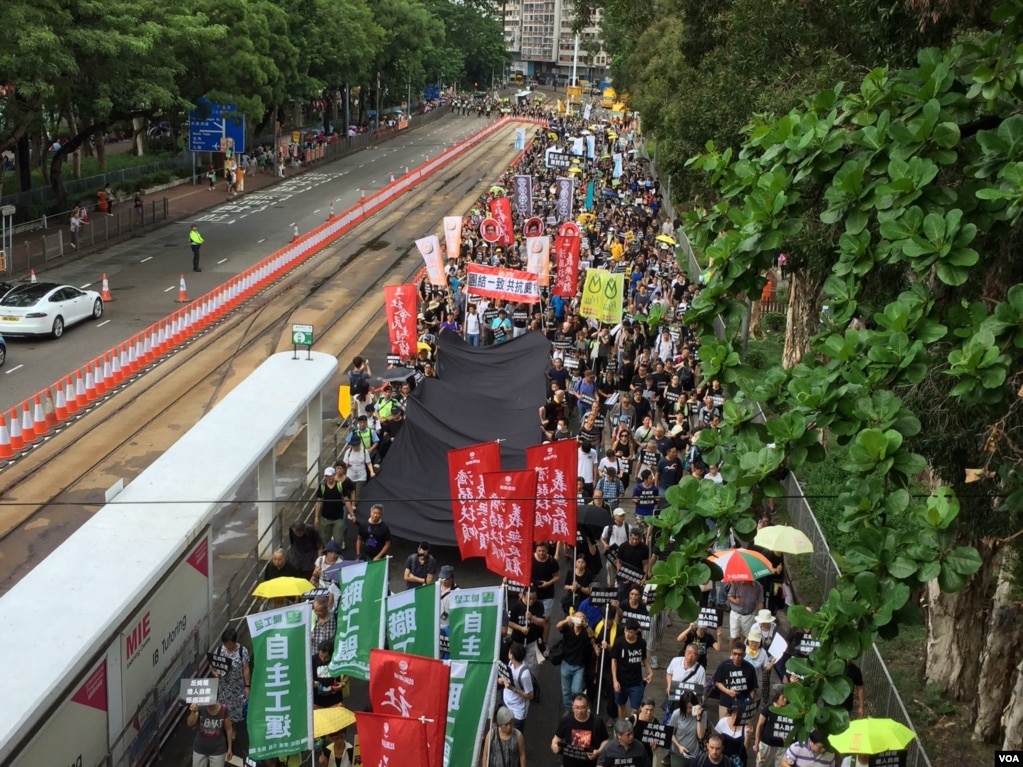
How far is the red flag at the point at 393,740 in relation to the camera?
9.05 m

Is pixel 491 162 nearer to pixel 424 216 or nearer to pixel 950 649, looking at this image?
pixel 424 216

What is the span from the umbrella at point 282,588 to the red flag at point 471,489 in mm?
2011

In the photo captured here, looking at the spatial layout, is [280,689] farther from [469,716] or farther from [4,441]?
[4,441]

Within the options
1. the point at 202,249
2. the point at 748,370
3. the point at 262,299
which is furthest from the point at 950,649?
the point at 202,249

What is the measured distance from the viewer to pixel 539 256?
90.6ft

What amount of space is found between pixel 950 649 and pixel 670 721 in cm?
442

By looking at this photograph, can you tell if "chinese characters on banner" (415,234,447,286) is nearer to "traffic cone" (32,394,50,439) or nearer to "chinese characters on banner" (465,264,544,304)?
"chinese characters on banner" (465,264,544,304)

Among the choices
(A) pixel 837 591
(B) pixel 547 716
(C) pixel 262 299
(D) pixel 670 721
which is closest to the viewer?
A: (A) pixel 837 591

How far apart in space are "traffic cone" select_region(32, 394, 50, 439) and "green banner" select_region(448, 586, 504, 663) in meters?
12.9

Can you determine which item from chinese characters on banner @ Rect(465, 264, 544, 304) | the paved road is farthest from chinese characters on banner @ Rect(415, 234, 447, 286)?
the paved road

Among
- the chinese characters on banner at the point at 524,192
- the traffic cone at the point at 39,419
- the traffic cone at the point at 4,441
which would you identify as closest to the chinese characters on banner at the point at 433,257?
the traffic cone at the point at 39,419

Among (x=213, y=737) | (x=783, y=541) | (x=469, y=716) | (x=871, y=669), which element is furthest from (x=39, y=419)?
(x=871, y=669)

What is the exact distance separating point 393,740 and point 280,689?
1.83 m

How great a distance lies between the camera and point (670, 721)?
1116 centimetres
